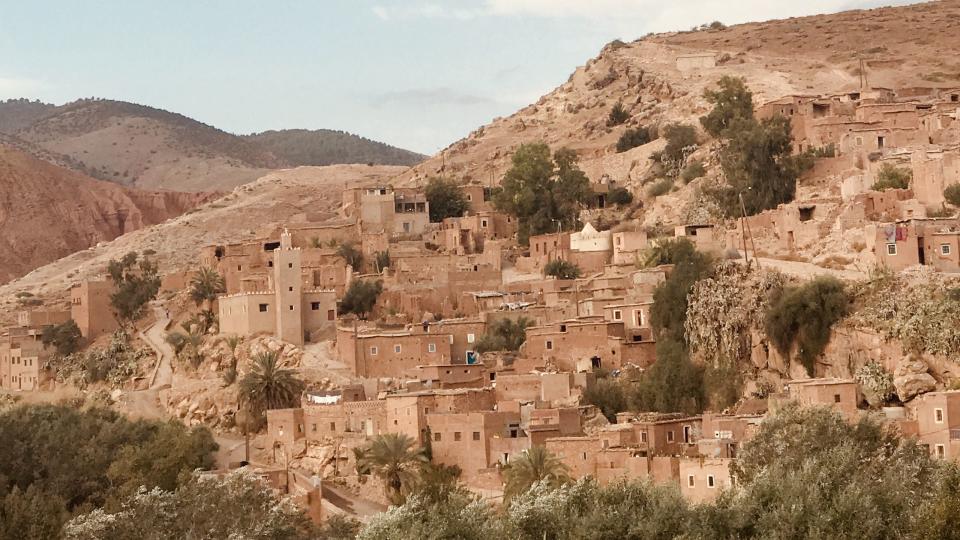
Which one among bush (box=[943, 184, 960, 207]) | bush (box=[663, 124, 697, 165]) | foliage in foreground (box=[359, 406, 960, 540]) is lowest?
foliage in foreground (box=[359, 406, 960, 540])

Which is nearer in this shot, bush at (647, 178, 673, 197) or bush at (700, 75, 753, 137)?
bush at (647, 178, 673, 197)

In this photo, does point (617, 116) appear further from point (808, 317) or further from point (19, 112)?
point (19, 112)

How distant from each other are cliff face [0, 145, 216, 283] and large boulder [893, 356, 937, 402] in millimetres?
63412

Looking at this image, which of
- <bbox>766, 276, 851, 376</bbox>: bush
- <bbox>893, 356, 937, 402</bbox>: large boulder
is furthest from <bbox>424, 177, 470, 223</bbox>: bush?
<bbox>893, 356, 937, 402</bbox>: large boulder

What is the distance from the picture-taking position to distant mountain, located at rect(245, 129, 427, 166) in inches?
5573

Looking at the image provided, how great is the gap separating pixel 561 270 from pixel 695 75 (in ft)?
76.0

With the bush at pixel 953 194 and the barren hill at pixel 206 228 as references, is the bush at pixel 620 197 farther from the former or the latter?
the bush at pixel 953 194

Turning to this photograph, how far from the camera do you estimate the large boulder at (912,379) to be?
35062mm

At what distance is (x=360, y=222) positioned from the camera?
5384cm

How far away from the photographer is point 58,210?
97750mm

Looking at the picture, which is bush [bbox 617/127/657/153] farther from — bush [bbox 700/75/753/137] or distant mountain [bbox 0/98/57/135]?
distant mountain [bbox 0/98/57/135]

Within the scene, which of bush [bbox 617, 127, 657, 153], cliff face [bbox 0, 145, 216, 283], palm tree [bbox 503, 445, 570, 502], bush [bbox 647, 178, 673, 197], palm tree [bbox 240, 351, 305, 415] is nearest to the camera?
palm tree [bbox 503, 445, 570, 502]

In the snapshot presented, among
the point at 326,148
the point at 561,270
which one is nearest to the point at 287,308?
the point at 561,270

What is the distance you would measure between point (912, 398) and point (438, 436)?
31.5ft
